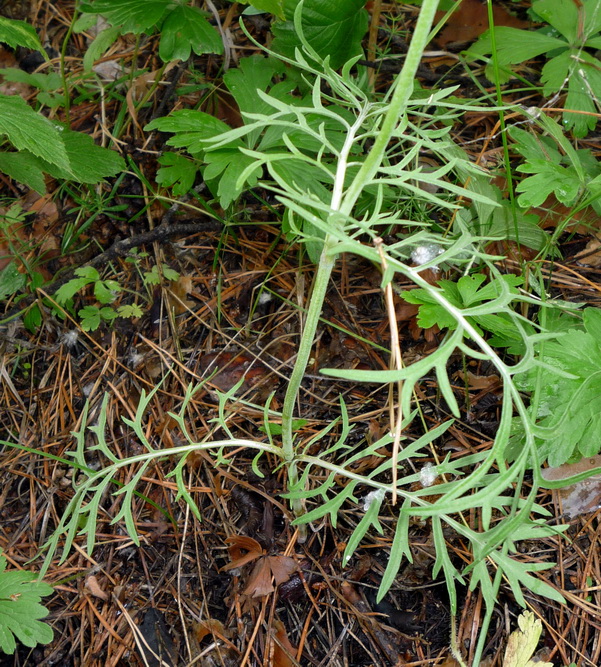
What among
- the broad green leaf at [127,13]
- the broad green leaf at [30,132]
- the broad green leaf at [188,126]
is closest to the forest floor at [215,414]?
the broad green leaf at [188,126]

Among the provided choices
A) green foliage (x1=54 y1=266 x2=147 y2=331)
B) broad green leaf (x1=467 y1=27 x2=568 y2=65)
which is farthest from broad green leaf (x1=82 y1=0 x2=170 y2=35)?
broad green leaf (x1=467 y1=27 x2=568 y2=65)

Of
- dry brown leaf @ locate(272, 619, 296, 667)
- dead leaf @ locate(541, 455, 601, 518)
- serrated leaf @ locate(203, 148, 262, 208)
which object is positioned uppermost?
serrated leaf @ locate(203, 148, 262, 208)

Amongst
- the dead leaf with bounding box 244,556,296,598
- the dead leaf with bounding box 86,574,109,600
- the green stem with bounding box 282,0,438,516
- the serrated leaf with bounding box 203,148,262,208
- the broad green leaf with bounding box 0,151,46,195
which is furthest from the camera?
the broad green leaf with bounding box 0,151,46,195

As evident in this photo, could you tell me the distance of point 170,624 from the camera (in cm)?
179

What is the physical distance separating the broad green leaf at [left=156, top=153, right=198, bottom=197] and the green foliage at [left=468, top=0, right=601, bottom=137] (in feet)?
3.96

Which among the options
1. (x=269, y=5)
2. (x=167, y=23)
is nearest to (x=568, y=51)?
(x=269, y=5)

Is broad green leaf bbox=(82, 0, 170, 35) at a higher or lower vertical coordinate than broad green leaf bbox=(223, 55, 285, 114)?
higher

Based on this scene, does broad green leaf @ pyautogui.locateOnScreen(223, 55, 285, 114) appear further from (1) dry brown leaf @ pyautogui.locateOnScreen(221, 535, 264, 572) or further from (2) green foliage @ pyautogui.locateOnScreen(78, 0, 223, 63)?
(1) dry brown leaf @ pyautogui.locateOnScreen(221, 535, 264, 572)

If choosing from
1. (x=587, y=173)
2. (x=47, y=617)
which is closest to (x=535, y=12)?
(x=587, y=173)

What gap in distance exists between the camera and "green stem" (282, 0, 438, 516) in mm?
904

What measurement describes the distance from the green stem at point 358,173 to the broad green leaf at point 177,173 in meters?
1.14

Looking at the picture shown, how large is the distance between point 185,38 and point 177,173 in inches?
19.0

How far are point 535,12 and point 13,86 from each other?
94.5 inches

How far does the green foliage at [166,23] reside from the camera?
6.94 ft
